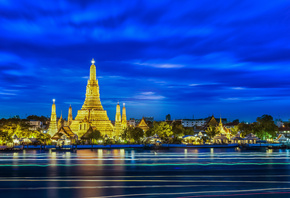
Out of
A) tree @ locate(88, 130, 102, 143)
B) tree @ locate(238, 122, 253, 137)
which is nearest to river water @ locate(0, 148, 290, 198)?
tree @ locate(88, 130, 102, 143)

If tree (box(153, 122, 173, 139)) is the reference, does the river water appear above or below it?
below

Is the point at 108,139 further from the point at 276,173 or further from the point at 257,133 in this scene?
the point at 276,173

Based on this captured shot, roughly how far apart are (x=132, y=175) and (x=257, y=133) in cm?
6324

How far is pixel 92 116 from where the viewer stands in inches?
3226

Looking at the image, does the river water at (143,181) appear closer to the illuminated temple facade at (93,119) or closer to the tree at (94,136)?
the tree at (94,136)

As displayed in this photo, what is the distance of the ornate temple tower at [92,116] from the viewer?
7844 centimetres

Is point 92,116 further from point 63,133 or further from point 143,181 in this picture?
point 143,181

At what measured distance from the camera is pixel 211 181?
24.1 meters

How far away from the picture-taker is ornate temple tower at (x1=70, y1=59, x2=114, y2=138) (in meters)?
78.4

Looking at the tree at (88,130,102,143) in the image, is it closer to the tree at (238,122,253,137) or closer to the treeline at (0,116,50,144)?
the treeline at (0,116,50,144)

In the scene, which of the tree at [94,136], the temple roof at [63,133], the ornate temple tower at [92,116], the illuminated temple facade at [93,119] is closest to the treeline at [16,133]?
the temple roof at [63,133]

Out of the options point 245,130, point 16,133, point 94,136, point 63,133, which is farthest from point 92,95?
point 245,130

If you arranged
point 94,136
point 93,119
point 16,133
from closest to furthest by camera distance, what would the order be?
point 16,133, point 94,136, point 93,119

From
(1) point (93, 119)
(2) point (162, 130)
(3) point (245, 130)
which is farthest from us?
(3) point (245, 130)
